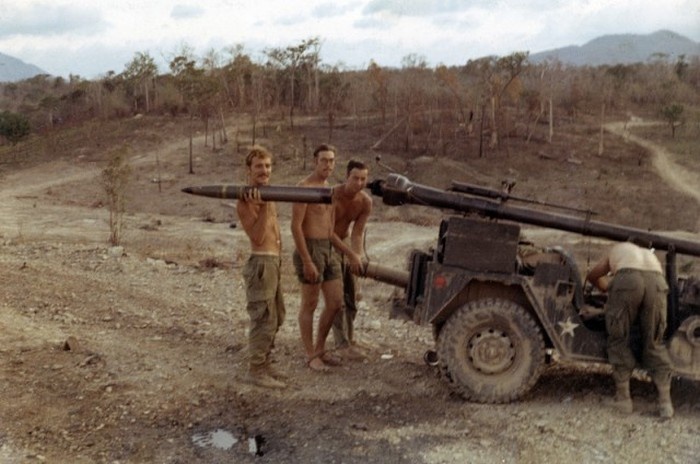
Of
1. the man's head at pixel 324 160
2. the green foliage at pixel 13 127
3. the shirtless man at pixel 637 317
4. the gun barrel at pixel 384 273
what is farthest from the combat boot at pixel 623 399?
the green foliage at pixel 13 127

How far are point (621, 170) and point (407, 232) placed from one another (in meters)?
11.5

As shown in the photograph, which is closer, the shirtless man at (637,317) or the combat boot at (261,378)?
the shirtless man at (637,317)

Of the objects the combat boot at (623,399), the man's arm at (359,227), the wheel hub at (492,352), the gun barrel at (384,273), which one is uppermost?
the man's arm at (359,227)

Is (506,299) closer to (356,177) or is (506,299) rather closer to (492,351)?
(492,351)

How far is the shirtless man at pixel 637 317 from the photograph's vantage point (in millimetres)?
5504

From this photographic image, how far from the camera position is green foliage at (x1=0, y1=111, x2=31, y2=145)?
31953 millimetres

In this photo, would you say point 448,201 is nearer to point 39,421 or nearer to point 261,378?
point 261,378

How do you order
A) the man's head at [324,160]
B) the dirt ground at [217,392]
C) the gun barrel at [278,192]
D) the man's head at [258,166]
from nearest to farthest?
the dirt ground at [217,392] → the gun barrel at [278,192] → the man's head at [258,166] → the man's head at [324,160]

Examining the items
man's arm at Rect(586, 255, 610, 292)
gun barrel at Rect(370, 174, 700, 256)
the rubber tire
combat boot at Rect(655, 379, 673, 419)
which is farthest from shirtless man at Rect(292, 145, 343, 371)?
combat boot at Rect(655, 379, 673, 419)

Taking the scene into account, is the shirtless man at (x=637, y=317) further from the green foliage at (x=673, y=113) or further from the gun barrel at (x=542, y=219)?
the green foliage at (x=673, y=113)

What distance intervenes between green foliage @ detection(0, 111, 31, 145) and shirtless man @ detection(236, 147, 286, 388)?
2905 centimetres

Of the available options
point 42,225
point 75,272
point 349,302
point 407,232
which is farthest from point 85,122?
point 349,302

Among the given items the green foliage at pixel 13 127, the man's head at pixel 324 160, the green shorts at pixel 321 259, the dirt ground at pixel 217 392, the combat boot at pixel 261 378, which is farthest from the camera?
the green foliage at pixel 13 127

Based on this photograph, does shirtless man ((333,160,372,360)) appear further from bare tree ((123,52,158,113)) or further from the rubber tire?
bare tree ((123,52,158,113))
